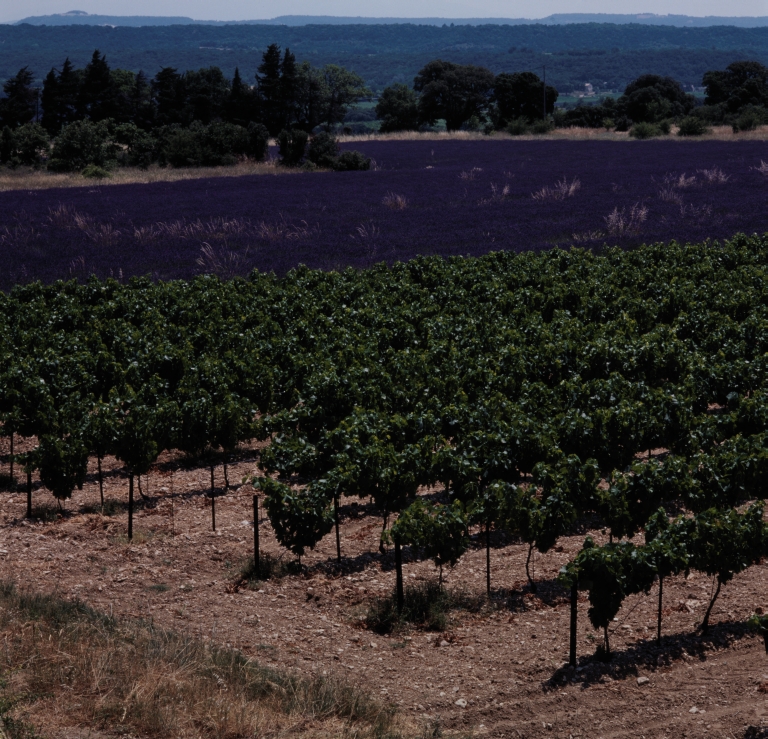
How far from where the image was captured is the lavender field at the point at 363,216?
29.1 metres

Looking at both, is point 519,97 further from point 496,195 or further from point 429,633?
point 429,633

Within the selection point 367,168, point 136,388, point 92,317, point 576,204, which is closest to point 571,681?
point 136,388

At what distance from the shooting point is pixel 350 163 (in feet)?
174

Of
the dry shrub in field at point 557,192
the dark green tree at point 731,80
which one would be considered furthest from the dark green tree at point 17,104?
the dark green tree at point 731,80

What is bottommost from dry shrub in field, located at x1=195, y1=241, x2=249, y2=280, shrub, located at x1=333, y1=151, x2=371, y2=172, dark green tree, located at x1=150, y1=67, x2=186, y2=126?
dry shrub in field, located at x1=195, y1=241, x2=249, y2=280

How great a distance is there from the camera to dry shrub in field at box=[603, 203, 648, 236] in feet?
105

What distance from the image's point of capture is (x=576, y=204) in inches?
1473

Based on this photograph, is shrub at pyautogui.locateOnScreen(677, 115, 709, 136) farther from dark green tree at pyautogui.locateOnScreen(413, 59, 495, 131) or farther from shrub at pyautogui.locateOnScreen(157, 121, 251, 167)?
shrub at pyautogui.locateOnScreen(157, 121, 251, 167)

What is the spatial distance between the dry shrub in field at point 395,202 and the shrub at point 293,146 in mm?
16557

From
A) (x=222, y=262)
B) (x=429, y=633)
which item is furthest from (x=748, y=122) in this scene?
(x=429, y=633)

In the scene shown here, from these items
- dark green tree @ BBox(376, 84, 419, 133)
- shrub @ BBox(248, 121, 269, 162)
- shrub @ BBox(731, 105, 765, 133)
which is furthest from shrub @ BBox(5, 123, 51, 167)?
shrub @ BBox(731, 105, 765, 133)

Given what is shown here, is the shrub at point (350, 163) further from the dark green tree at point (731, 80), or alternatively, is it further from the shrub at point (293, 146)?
the dark green tree at point (731, 80)

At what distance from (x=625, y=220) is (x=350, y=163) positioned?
22.6m

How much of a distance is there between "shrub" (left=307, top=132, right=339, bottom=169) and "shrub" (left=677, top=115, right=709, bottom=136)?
3035 cm
